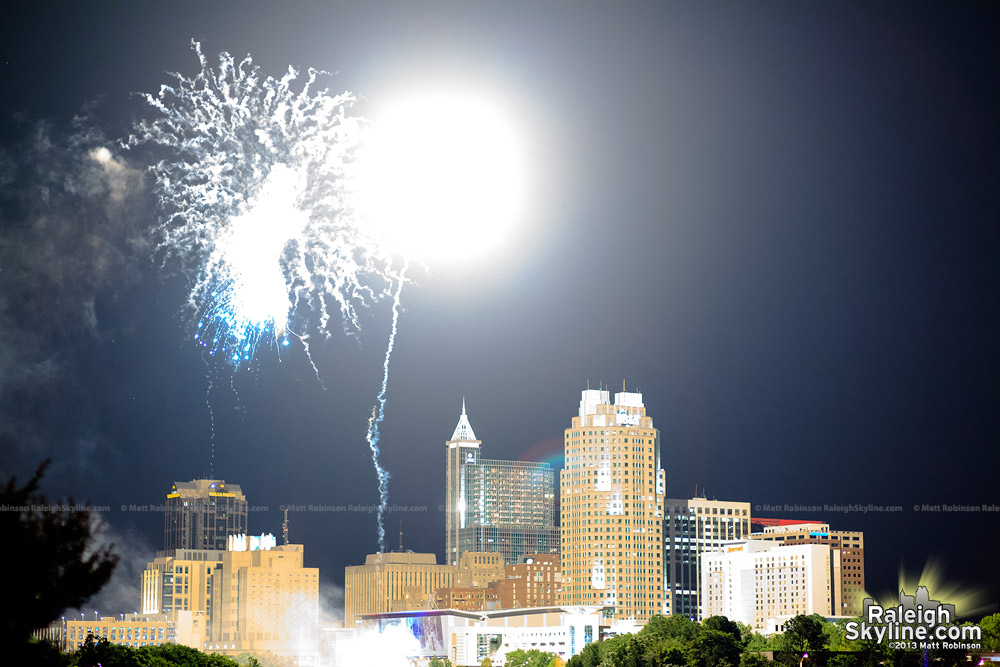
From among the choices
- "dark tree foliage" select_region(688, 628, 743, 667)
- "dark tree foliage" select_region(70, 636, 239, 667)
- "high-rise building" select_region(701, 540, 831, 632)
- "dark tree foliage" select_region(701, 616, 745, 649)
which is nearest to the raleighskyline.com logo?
"dark tree foliage" select_region(688, 628, 743, 667)

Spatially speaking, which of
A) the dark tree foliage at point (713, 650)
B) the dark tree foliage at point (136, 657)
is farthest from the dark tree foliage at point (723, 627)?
the dark tree foliage at point (136, 657)

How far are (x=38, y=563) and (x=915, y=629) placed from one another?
81200 mm

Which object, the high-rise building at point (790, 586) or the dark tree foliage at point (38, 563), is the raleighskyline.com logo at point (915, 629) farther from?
the high-rise building at point (790, 586)

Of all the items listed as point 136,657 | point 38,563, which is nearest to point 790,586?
point 136,657

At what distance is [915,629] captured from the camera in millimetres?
101688

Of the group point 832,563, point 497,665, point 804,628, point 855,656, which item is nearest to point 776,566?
point 832,563

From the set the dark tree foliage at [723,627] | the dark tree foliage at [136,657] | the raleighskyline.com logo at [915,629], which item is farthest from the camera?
the dark tree foliage at [723,627]

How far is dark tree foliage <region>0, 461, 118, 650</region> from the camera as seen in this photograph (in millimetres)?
32031

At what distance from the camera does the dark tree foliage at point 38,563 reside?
32.0 m

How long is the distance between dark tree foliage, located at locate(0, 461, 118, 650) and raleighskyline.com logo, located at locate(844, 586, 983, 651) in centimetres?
7636

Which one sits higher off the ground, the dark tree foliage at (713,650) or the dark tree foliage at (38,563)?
the dark tree foliage at (38,563)

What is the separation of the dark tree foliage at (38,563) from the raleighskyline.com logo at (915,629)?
3006 inches

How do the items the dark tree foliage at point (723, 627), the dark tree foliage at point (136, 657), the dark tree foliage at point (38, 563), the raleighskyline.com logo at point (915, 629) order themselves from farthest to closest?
1. the dark tree foliage at point (723, 627)
2. the raleighskyline.com logo at point (915, 629)
3. the dark tree foliage at point (136, 657)
4. the dark tree foliage at point (38, 563)

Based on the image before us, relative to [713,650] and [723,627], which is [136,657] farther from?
[723,627]
